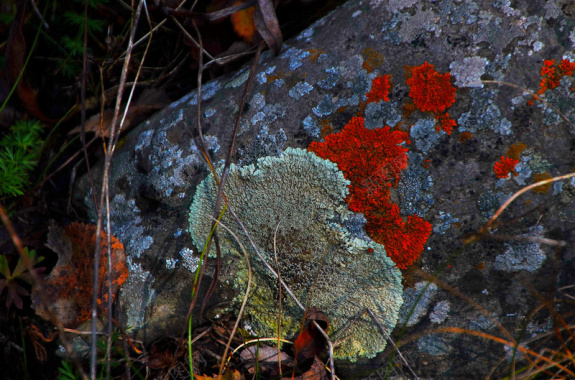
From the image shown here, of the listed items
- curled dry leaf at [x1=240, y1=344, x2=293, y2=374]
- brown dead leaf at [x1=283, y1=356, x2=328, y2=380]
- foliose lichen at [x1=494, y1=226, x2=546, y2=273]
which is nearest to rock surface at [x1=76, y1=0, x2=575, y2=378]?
foliose lichen at [x1=494, y1=226, x2=546, y2=273]

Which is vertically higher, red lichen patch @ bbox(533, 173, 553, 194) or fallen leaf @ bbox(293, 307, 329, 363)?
red lichen patch @ bbox(533, 173, 553, 194)

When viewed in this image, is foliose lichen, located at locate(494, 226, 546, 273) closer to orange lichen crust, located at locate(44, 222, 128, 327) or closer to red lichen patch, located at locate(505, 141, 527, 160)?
red lichen patch, located at locate(505, 141, 527, 160)

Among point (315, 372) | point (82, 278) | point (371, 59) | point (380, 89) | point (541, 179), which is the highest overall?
point (371, 59)

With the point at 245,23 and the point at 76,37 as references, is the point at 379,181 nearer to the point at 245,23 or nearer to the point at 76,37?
the point at 245,23

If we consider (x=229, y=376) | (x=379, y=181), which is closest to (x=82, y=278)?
(x=229, y=376)

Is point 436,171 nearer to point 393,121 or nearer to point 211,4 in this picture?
point 393,121
